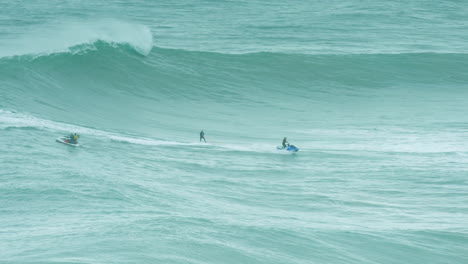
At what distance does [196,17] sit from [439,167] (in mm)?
33655

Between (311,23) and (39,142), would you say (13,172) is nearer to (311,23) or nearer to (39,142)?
(39,142)

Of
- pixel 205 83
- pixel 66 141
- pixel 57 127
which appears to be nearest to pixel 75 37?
pixel 205 83

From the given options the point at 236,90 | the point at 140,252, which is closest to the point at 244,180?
the point at 140,252

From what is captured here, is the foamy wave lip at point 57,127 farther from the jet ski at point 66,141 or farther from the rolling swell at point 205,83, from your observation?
the jet ski at point 66,141

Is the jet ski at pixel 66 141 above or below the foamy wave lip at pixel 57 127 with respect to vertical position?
below

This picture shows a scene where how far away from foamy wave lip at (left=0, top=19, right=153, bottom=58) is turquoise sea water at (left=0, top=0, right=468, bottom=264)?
0.23 metres

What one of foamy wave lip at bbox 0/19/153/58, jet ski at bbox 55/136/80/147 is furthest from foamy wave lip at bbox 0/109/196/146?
foamy wave lip at bbox 0/19/153/58

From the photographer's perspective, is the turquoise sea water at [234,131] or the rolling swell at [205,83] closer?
the turquoise sea water at [234,131]

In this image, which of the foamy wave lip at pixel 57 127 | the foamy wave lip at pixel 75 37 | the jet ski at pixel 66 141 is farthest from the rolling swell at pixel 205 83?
the jet ski at pixel 66 141

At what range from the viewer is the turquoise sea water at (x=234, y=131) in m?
18.3

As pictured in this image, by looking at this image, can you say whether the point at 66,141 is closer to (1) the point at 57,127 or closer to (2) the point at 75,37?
(1) the point at 57,127

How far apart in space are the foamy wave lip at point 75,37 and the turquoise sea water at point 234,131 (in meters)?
0.23

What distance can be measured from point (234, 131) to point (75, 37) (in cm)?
1826

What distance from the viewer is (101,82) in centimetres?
4156
